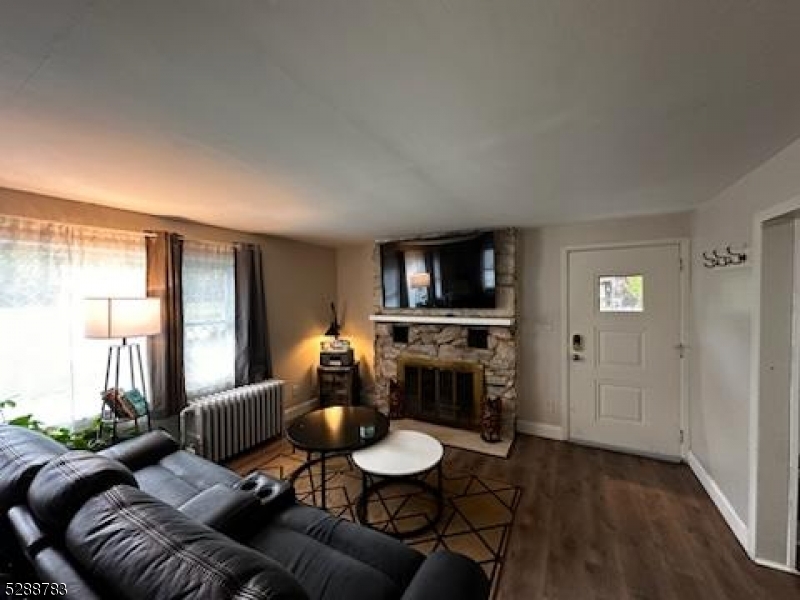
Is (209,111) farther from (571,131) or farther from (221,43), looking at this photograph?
(571,131)

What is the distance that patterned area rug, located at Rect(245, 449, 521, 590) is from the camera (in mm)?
2055

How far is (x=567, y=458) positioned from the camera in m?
3.12

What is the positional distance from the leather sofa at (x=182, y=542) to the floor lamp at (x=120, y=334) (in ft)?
2.28

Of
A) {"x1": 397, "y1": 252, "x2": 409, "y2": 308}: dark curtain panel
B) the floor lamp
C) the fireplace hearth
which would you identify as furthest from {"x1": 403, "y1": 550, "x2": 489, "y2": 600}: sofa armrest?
{"x1": 397, "y1": 252, "x2": 409, "y2": 308}: dark curtain panel

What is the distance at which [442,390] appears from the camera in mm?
3922

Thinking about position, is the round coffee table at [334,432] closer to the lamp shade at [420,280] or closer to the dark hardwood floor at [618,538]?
the dark hardwood floor at [618,538]

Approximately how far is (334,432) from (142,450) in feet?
3.86

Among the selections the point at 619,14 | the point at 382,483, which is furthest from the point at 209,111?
the point at 382,483

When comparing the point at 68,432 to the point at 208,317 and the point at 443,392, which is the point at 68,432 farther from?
the point at 443,392

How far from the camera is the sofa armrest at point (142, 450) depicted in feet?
6.72

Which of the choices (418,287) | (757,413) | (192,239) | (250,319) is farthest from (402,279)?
(757,413)

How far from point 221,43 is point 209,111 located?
406 mm

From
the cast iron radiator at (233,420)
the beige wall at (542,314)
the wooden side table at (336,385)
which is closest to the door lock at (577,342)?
the beige wall at (542,314)

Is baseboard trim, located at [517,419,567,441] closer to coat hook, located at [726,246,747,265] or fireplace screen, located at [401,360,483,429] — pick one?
fireplace screen, located at [401,360,483,429]
